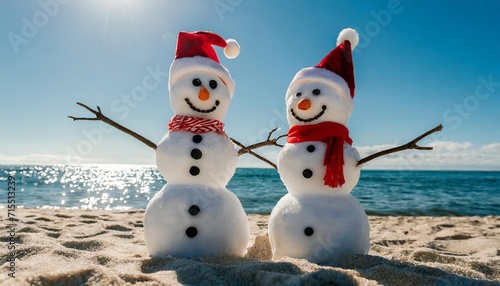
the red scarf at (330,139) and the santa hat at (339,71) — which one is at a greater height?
the santa hat at (339,71)

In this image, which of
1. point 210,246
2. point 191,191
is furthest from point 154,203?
point 210,246

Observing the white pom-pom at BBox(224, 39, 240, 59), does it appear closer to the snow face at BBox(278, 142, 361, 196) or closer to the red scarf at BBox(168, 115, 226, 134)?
the red scarf at BBox(168, 115, 226, 134)

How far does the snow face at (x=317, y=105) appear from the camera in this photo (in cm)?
295

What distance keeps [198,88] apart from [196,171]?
66 cm

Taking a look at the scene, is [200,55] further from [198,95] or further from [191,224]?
[191,224]

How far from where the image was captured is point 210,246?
2.71 m

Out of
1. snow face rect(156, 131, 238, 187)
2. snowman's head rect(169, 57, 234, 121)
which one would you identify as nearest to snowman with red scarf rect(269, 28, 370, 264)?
snow face rect(156, 131, 238, 187)

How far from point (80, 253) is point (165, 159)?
1011 mm

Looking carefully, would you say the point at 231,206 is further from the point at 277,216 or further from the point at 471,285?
the point at 471,285

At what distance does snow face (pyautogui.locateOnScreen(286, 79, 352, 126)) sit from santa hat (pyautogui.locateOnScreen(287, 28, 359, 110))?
0.03m

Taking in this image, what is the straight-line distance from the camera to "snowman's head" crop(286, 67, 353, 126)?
2.95m

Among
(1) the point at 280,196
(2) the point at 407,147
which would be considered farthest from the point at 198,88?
(1) the point at 280,196

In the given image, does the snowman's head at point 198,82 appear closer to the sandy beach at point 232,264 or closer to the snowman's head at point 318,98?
the snowman's head at point 318,98

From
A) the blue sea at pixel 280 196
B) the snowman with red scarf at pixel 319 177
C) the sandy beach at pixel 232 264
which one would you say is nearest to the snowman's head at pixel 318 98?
the snowman with red scarf at pixel 319 177
